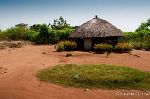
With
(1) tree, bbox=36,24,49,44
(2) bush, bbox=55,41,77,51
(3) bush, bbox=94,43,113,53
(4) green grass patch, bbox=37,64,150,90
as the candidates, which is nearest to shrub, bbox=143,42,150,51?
(3) bush, bbox=94,43,113,53

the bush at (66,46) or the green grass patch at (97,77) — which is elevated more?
the bush at (66,46)

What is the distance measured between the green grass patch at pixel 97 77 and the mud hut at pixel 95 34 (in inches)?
457

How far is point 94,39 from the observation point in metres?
30.4

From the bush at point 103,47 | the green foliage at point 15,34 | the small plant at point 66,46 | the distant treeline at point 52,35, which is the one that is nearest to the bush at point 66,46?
the small plant at point 66,46

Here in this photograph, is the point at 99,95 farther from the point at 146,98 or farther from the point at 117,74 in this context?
the point at 117,74

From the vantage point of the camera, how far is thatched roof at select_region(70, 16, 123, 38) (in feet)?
97.9

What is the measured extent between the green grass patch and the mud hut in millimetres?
11601

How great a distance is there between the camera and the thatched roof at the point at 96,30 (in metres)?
29.8

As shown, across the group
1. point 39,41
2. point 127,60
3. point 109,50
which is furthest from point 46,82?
point 39,41

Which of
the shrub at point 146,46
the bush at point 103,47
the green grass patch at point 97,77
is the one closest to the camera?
the green grass patch at point 97,77

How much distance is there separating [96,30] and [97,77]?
1494 centimetres

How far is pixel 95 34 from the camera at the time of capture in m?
29.8

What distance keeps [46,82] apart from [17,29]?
30.4 m

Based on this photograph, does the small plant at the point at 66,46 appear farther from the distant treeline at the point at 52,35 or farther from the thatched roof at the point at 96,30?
the distant treeline at the point at 52,35
